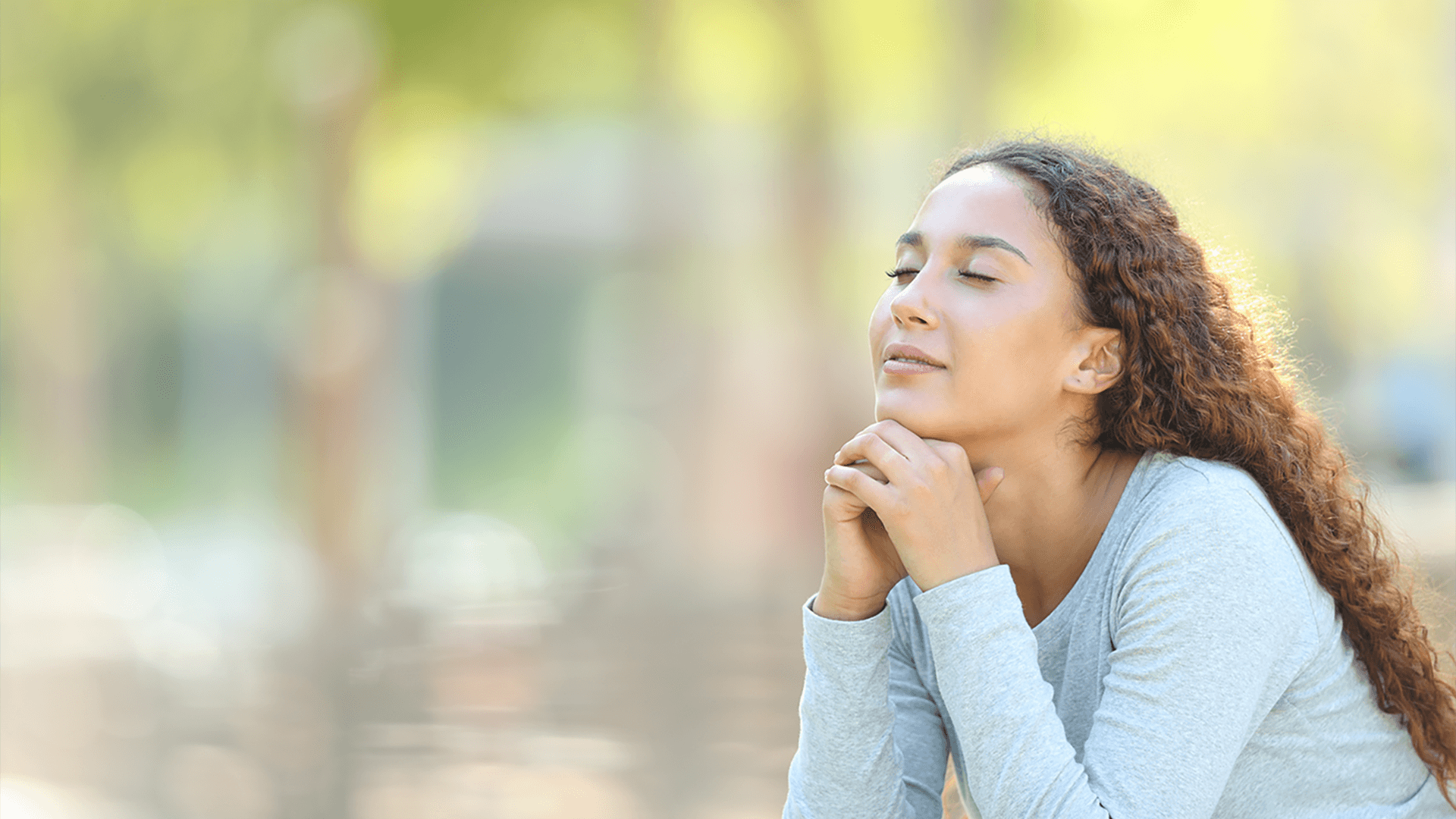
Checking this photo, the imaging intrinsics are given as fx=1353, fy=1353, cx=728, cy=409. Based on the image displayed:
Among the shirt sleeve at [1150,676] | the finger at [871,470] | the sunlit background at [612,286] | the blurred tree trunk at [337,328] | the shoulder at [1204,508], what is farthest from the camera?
the blurred tree trunk at [337,328]

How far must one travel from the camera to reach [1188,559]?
1641 mm

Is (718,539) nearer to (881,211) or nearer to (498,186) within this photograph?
(881,211)

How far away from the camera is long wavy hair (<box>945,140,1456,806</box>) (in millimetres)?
1839

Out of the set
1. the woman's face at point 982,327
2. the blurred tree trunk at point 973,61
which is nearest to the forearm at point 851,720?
the woman's face at point 982,327

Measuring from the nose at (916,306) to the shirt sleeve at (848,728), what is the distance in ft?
1.31

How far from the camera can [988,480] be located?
1.84m

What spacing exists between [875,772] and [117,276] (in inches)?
570

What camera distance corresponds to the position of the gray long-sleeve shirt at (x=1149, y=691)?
1.57 metres

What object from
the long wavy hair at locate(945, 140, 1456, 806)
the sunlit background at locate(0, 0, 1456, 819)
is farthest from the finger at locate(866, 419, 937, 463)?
the sunlit background at locate(0, 0, 1456, 819)

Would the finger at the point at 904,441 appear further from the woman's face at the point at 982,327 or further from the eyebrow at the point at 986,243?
the eyebrow at the point at 986,243

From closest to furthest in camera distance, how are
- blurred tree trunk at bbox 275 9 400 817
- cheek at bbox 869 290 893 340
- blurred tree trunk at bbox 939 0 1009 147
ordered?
1. cheek at bbox 869 290 893 340
2. blurred tree trunk at bbox 939 0 1009 147
3. blurred tree trunk at bbox 275 9 400 817

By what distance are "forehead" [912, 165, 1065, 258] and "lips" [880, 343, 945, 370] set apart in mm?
149

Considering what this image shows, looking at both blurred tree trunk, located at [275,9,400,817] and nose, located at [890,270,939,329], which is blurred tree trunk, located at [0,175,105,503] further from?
nose, located at [890,270,939,329]

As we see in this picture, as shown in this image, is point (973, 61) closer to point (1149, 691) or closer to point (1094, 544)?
point (1094, 544)
